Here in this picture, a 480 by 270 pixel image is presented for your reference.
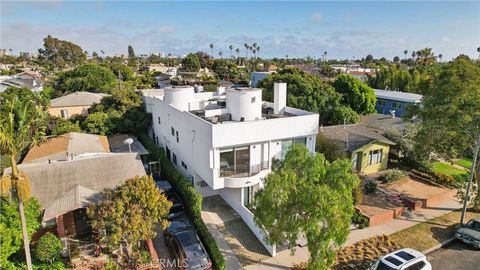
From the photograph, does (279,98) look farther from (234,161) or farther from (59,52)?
(59,52)

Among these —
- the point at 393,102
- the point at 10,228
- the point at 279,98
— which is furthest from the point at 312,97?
the point at 10,228

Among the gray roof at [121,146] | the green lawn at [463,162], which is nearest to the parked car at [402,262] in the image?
the gray roof at [121,146]

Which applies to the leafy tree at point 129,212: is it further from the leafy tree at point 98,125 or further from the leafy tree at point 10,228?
the leafy tree at point 98,125

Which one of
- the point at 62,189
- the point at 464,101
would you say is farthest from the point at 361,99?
the point at 62,189

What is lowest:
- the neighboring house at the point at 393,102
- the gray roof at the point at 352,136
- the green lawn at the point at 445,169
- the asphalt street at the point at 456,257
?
the asphalt street at the point at 456,257

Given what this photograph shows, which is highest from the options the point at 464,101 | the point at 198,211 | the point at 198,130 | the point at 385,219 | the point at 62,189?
the point at 464,101

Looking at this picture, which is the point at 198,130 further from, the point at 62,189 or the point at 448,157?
the point at 448,157
